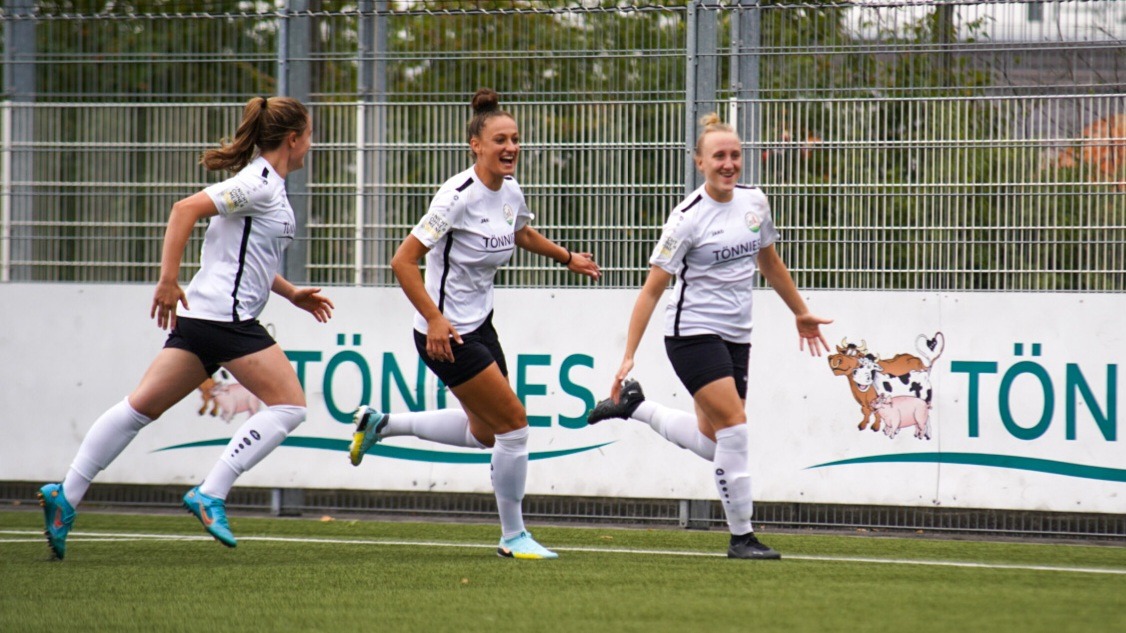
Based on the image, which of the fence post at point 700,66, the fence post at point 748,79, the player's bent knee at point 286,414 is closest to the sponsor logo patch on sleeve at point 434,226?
the player's bent knee at point 286,414

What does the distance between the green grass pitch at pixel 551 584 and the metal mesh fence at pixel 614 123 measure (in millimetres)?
1791

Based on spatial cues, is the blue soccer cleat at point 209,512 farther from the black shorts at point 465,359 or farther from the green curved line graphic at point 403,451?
the green curved line graphic at point 403,451

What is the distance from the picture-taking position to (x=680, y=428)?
22.3 ft

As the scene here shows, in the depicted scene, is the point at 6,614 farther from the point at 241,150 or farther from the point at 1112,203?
the point at 1112,203

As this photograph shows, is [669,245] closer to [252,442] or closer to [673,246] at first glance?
[673,246]

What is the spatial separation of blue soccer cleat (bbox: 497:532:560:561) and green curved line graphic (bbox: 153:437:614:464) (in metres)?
1.94

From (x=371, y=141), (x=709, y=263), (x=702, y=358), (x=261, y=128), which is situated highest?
(x=371, y=141)

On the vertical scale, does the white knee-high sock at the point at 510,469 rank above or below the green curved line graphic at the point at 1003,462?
above

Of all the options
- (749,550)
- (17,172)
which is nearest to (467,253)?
(749,550)

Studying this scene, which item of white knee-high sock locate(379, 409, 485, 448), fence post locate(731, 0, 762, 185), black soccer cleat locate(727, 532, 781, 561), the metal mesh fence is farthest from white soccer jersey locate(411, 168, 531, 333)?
fence post locate(731, 0, 762, 185)

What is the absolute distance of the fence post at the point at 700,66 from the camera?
8.43 m

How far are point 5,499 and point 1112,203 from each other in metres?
7.20

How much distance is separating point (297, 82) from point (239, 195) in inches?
116

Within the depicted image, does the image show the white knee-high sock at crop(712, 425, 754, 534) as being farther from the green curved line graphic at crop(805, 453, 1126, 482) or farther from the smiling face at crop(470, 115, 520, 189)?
the green curved line graphic at crop(805, 453, 1126, 482)
